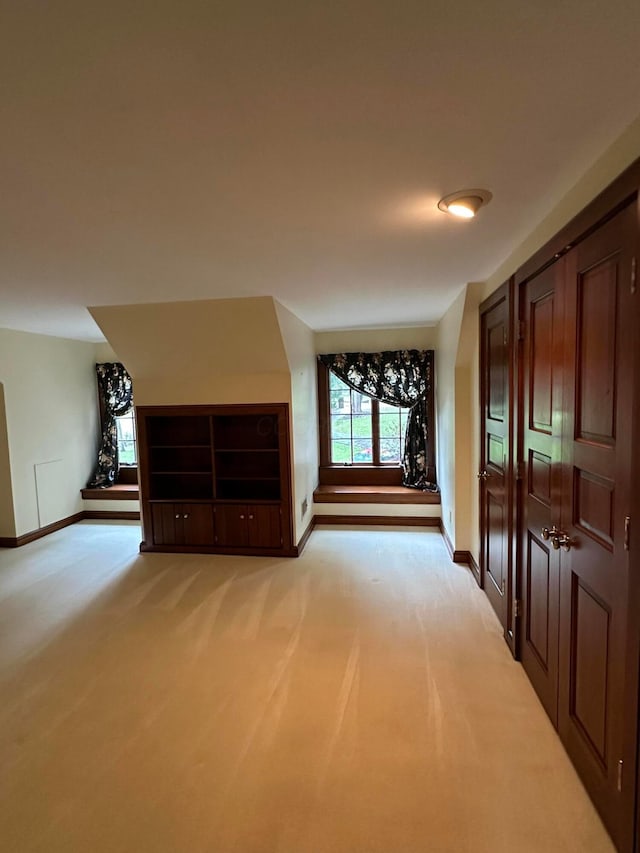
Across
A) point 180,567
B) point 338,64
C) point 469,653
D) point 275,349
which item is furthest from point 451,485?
point 338,64

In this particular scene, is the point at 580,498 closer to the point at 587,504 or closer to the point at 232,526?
the point at 587,504

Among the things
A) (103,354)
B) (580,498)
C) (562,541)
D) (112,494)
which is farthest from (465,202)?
(103,354)

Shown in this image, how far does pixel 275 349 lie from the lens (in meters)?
3.88

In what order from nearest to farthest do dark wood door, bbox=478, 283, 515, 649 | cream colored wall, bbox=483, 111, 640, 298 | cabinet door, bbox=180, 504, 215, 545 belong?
cream colored wall, bbox=483, 111, 640, 298, dark wood door, bbox=478, 283, 515, 649, cabinet door, bbox=180, 504, 215, 545

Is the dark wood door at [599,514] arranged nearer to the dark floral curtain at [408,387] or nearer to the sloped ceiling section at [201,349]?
the sloped ceiling section at [201,349]

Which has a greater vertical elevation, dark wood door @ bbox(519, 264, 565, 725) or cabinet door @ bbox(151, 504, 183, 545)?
dark wood door @ bbox(519, 264, 565, 725)

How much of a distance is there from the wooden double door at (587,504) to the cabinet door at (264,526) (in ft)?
8.16

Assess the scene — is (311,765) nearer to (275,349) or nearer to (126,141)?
(126,141)

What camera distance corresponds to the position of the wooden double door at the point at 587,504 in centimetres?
136

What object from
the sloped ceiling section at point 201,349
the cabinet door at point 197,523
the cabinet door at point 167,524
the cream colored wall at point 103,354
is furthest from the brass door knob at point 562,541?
the cream colored wall at point 103,354

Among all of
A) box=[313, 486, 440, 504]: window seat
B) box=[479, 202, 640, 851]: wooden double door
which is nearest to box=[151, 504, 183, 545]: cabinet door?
box=[313, 486, 440, 504]: window seat

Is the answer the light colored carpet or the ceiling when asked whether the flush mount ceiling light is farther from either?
the light colored carpet

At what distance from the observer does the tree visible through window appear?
548 cm

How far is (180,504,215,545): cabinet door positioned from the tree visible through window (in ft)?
6.18
